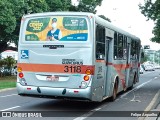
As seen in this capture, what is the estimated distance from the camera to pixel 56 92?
12.7 meters

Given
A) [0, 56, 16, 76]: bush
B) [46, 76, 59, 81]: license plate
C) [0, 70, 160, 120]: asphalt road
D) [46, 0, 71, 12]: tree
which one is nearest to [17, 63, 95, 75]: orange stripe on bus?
[46, 76, 59, 81]: license plate

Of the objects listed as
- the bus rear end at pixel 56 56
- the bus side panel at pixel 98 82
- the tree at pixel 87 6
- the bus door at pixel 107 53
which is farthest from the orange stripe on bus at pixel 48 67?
the tree at pixel 87 6

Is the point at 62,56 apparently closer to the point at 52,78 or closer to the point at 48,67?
the point at 48,67

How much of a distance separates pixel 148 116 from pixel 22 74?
4386 mm

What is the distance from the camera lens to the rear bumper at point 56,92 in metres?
12.5

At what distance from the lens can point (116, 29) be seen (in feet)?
54.6

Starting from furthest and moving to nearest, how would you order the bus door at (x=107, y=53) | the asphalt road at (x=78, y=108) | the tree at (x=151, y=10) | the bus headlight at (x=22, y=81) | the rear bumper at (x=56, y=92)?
the tree at (x=151, y=10), the bus door at (x=107, y=53), the bus headlight at (x=22, y=81), the rear bumper at (x=56, y=92), the asphalt road at (x=78, y=108)

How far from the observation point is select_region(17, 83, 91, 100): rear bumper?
12.5 m

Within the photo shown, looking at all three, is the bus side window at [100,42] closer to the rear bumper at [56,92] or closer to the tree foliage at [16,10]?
the rear bumper at [56,92]

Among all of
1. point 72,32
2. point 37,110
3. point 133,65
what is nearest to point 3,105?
point 37,110

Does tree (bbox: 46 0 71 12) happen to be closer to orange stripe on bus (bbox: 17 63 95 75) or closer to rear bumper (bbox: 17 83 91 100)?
orange stripe on bus (bbox: 17 63 95 75)

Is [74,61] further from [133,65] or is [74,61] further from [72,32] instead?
[133,65]

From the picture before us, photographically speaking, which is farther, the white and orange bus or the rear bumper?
the white and orange bus

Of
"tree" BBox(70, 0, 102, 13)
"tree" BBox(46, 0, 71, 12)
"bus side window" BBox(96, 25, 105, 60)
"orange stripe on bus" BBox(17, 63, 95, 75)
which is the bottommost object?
"orange stripe on bus" BBox(17, 63, 95, 75)
